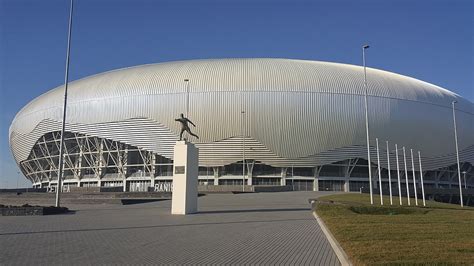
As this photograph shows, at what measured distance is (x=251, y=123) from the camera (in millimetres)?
59875

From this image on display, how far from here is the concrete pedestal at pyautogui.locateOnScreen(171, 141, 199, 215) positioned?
22.3 meters

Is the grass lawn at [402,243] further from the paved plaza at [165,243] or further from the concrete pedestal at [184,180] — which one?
the concrete pedestal at [184,180]

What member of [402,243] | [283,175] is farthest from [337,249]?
[283,175]

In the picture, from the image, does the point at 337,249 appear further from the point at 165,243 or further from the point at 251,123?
the point at 251,123

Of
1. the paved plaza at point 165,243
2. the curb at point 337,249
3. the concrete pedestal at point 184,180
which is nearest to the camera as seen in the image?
the curb at point 337,249

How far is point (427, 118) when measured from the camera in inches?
2559

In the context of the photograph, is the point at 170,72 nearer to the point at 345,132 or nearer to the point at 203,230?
the point at 345,132

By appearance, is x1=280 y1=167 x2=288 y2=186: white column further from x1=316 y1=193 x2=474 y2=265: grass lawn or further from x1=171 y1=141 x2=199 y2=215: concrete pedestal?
x1=316 y1=193 x2=474 y2=265: grass lawn

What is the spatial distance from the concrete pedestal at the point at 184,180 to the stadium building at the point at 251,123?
Answer: 121 ft

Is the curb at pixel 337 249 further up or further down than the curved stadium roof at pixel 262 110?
further down

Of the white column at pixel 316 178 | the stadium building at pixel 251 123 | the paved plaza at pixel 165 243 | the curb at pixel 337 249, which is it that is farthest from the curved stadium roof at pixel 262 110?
the curb at pixel 337 249

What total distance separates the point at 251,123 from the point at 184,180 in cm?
3778

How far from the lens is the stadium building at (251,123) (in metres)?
60.0

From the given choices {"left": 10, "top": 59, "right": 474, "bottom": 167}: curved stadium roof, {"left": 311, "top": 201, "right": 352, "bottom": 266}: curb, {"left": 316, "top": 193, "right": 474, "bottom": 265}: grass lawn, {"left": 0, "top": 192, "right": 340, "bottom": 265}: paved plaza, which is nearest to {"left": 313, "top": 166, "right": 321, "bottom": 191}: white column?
{"left": 10, "top": 59, "right": 474, "bottom": 167}: curved stadium roof
